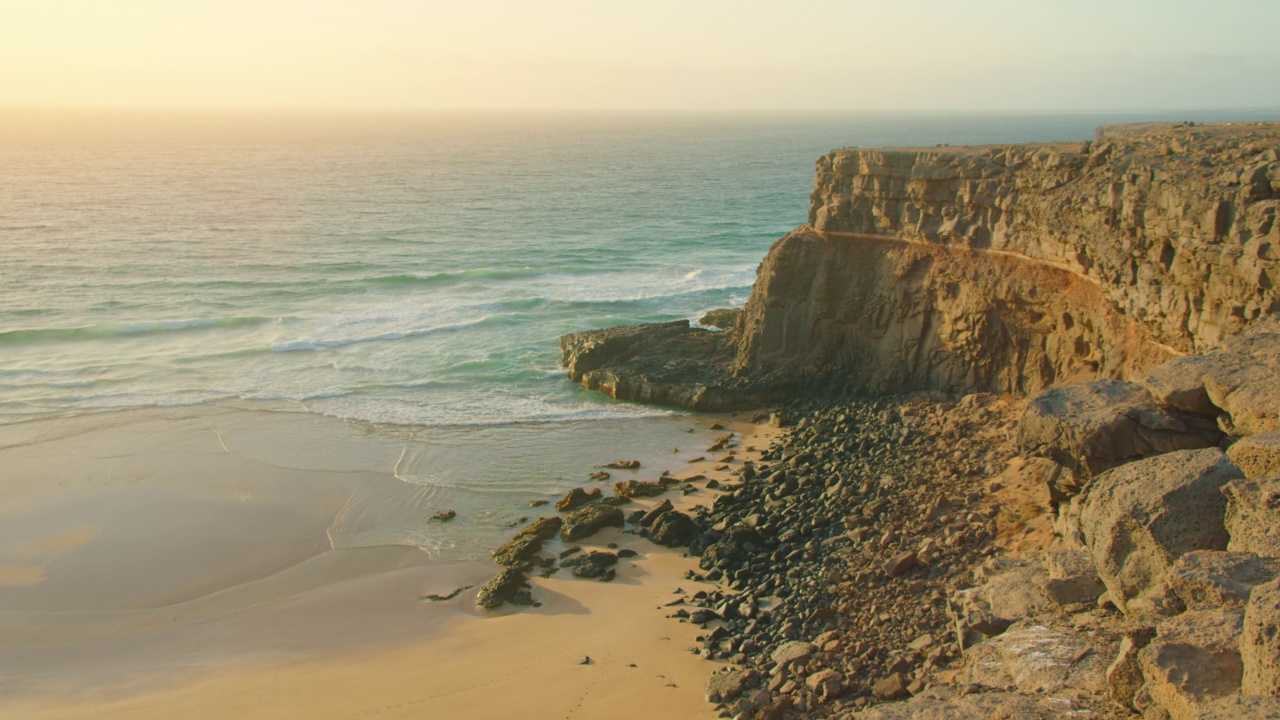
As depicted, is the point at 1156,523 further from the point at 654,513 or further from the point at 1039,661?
the point at 654,513

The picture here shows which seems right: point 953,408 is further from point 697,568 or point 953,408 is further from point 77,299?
Result: point 77,299

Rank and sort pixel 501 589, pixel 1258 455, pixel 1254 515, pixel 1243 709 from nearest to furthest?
pixel 1243 709, pixel 1254 515, pixel 1258 455, pixel 501 589

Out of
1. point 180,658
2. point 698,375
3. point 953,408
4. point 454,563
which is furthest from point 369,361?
point 953,408

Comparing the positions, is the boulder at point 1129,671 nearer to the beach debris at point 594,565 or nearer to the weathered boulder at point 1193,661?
the weathered boulder at point 1193,661

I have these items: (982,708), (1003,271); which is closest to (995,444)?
(1003,271)

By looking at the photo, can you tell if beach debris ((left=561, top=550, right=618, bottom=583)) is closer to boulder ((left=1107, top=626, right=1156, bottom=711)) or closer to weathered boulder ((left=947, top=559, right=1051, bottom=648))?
weathered boulder ((left=947, top=559, right=1051, bottom=648))

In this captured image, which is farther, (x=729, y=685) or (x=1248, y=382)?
(x=729, y=685)

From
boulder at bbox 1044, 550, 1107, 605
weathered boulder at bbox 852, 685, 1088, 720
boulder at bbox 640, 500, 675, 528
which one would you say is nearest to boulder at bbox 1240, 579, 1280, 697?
weathered boulder at bbox 852, 685, 1088, 720
